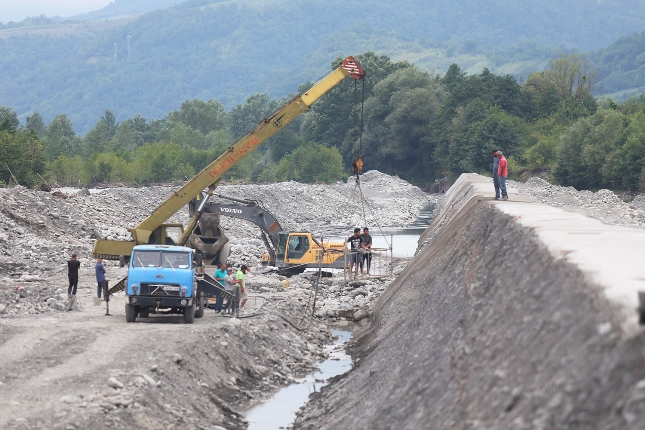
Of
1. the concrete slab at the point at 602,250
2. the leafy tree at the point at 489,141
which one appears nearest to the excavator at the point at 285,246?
the concrete slab at the point at 602,250

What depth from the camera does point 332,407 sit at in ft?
59.8

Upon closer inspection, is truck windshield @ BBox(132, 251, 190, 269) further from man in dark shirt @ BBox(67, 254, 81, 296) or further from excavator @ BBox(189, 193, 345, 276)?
excavator @ BBox(189, 193, 345, 276)

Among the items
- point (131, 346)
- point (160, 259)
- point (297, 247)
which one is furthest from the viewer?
point (297, 247)

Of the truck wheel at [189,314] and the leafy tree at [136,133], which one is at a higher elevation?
the leafy tree at [136,133]

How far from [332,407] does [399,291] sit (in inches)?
334

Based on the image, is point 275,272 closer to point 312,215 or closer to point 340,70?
point 340,70

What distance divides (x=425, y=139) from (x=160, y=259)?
352 feet

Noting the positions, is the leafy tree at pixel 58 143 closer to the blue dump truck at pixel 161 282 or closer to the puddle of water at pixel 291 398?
the blue dump truck at pixel 161 282

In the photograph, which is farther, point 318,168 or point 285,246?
point 318,168

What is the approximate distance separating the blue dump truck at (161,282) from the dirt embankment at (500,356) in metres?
4.84

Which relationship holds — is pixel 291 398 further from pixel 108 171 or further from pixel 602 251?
pixel 108 171

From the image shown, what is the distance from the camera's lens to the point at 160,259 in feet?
77.8

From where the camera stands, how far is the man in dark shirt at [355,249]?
114 feet

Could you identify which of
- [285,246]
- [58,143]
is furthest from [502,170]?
[58,143]
